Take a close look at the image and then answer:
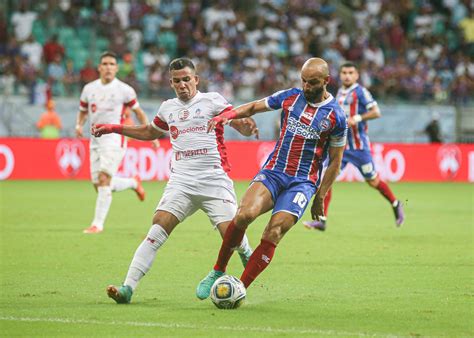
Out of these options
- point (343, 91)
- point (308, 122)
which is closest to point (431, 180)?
point (343, 91)

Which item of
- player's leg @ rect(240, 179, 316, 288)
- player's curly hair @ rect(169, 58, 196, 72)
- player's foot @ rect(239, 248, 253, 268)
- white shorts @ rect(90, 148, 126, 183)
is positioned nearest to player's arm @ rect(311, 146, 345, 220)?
player's leg @ rect(240, 179, 316, 288)

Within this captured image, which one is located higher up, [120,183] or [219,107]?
[219,107]

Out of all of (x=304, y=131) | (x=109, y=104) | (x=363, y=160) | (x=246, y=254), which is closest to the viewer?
(x=304, y=131)

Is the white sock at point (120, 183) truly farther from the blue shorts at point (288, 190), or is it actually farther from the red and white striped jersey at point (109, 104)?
the blue shorts at point (288, 190)

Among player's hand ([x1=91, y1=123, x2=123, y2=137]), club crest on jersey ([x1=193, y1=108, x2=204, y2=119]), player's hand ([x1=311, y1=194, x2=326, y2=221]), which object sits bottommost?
player's hand ([x1=311, y1=194, x2=326, y2=221])

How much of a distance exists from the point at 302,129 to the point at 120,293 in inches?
82.9

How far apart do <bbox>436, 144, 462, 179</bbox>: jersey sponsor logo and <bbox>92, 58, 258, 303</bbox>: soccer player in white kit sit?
20336mm

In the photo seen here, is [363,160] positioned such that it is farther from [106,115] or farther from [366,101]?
[106,115]

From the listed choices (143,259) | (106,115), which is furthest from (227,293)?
(106,115)

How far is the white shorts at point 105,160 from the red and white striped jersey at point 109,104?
0.08 meters

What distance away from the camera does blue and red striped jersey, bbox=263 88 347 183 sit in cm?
841

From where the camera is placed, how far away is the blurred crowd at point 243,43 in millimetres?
27812

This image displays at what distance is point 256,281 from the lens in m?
9.52

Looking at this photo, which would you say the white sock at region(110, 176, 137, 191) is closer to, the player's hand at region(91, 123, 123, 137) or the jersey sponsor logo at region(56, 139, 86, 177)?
the player's hand at region(91, 123, 123, 137)
